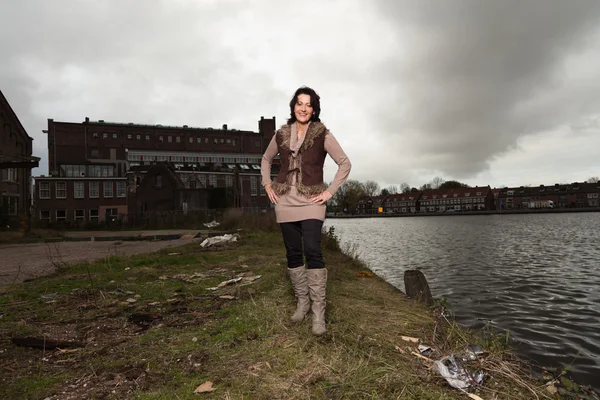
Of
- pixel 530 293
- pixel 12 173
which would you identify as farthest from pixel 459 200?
pixel 530 293

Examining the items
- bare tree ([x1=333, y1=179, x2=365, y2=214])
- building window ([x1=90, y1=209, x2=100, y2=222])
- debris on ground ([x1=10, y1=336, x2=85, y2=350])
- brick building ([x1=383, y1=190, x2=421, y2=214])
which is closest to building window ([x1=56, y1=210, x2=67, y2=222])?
building window ([x1=90, y1=209, x2=100, y2=222])

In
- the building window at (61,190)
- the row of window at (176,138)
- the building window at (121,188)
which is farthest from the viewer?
the row of window at (176,138)

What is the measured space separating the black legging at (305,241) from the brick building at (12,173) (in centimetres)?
2617

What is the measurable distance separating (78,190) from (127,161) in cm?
1633

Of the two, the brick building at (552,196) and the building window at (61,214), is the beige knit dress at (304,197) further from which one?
the brick building at (552,196)

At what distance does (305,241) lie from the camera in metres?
3.52

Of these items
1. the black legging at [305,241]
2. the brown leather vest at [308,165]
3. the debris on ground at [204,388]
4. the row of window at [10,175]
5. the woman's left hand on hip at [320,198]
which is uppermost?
the row of window at [10,175]

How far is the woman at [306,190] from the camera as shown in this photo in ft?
11.4

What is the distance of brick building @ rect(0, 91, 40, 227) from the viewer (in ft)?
80.3

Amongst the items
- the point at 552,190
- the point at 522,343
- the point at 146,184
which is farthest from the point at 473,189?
the point at 522,343

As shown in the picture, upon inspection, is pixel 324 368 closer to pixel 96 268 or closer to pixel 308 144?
pixel 308 144

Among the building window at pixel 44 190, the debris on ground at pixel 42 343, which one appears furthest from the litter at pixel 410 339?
the building window at pixel 44 190

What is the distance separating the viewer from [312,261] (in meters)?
3.55

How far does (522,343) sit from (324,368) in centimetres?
441
